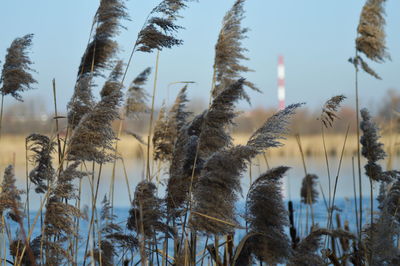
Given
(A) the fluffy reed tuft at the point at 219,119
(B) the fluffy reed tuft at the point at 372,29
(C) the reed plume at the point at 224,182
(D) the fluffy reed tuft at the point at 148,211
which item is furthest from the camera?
(B) the fluffy reed tuft at the point at 372,29

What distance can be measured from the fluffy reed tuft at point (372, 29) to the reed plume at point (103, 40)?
143 cm

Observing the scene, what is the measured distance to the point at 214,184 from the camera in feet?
7.30

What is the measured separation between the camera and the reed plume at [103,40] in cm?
340

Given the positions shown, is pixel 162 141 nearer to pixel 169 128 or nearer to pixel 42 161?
pixel 169 128

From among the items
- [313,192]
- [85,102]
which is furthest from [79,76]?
[313,192]

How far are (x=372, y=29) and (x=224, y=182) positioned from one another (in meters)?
1.91

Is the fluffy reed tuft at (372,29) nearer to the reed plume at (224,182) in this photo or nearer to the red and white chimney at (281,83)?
the reed plume at (224,182)

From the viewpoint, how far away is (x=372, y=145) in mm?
3125

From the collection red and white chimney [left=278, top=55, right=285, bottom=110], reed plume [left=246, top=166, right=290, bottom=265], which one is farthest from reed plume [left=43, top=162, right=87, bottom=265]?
red and white chimney [left=278, top=55, right=285, bottom=110]

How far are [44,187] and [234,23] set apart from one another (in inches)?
52.6

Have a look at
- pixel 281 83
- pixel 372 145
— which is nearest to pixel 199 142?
pixel 372 145

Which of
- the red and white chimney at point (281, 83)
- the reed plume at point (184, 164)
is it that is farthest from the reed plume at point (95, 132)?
the red and white chimney at point (281, 83)

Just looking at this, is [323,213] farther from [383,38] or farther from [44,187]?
[44,187]

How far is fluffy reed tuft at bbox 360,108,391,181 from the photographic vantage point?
3.10 m
